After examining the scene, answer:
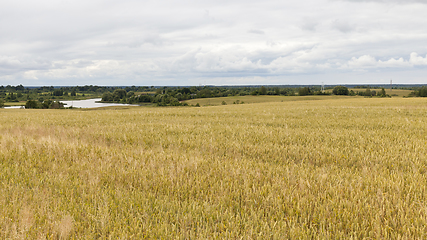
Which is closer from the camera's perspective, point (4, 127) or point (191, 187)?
point (191, 187)

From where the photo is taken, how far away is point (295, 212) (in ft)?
10.5

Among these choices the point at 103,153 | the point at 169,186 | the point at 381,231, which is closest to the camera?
the point at 381,231

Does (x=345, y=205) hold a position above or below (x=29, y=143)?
below

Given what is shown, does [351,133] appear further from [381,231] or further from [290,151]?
[381,231]

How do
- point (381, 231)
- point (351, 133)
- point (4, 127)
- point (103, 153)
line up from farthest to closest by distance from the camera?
point (4, 127) → point (351, 133) → point (103, 153) → point (381, 231)

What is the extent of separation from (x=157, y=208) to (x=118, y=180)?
1.42 m

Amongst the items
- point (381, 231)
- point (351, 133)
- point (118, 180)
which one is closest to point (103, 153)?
point (118, 180)

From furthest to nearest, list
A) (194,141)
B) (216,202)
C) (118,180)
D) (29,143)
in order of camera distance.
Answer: (194,141), (29,143), (118,180), (216,202)

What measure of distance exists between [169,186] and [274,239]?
6.34 ft

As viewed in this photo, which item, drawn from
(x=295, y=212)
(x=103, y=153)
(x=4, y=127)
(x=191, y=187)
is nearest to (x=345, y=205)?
(x=295, y=212)

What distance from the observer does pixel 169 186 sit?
400cm

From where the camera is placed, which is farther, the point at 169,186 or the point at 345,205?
the point at 169,186

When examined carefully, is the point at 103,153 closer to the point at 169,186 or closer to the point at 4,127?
the point at 169,186

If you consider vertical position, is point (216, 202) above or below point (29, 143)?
below
